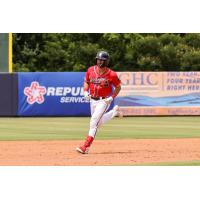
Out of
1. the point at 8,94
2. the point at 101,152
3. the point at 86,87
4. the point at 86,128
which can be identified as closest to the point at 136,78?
the point at 8,94

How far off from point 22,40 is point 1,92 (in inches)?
725

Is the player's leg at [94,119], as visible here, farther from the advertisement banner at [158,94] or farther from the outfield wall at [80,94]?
the advertisement banner at [158,94]

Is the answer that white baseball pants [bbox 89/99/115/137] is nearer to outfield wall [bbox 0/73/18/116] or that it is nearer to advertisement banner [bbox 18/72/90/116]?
outfield wall [bbox 0/73/18/116]

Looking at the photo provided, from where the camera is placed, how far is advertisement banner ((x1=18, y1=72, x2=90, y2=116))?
29031 millimetres

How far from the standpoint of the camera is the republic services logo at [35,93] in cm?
2904

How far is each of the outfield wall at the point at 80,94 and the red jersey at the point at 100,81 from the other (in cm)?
1451

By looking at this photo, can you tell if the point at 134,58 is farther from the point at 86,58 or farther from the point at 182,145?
the point at 182,145

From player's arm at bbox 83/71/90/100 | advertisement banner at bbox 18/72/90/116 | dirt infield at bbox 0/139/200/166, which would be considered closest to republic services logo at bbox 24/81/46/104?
advertisement banner at bbox 18/72/90/116

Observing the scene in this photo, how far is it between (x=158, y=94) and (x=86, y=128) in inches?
305

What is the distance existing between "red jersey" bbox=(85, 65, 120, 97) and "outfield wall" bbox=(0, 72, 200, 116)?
14.5m

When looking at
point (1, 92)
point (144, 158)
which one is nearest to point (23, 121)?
point (1, 92)

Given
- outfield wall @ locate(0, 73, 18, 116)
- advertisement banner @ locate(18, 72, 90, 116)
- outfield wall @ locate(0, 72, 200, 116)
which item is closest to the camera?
outfield wall @ locate(0, 73, 18, 116)

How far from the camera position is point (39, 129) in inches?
878

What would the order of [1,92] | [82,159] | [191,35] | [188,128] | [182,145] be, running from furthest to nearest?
[191,35] → [1,92] → [188,128] → [182,145] → [82,159]
